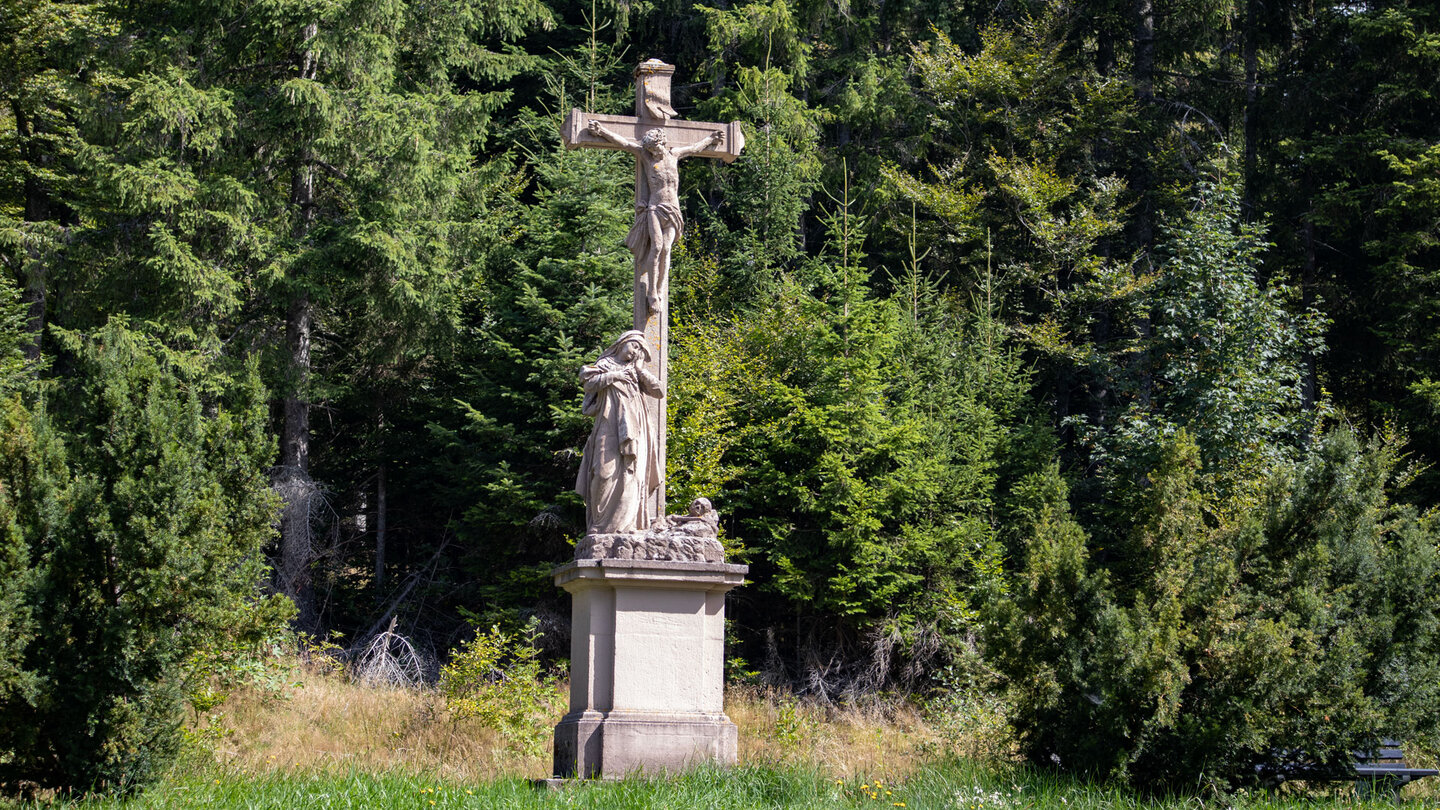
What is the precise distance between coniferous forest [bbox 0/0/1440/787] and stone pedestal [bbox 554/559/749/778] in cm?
206

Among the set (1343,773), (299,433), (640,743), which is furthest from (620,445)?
(299,433)

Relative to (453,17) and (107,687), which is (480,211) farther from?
(107,687)

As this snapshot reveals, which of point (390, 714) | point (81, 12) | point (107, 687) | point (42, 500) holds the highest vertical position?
point (81, 12)

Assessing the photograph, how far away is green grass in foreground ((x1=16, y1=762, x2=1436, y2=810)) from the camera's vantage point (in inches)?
286

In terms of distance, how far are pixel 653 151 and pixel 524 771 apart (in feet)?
17.5

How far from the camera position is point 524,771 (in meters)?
9.91

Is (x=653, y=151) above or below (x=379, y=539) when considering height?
above

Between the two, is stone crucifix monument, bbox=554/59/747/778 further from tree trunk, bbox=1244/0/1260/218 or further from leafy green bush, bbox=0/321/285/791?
tree trunk, bbox=1244/0/1260/218

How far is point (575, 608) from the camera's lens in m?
9.77

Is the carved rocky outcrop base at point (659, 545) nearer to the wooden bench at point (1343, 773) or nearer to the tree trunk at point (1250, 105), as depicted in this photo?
the wooden bench at point (1343, 773)

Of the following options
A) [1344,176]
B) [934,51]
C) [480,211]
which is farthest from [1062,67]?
[480,211]

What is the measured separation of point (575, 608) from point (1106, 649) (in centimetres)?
387

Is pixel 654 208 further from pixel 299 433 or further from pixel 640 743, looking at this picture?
pixel 299 433

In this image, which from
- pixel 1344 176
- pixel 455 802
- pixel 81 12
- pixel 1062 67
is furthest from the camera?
pixel 1062 67
